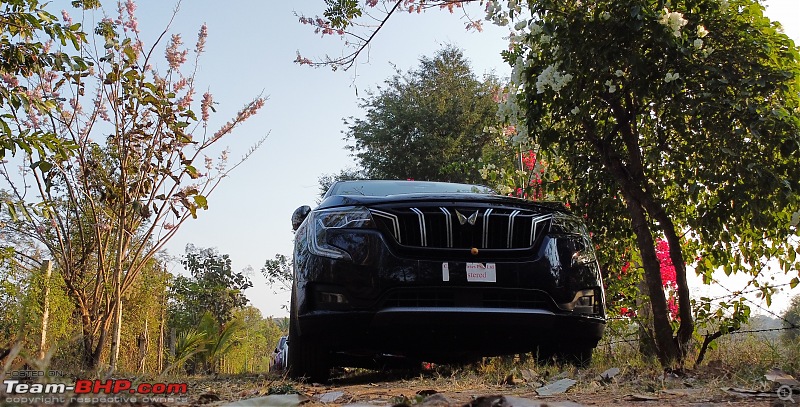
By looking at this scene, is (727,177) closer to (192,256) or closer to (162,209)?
(162,209)

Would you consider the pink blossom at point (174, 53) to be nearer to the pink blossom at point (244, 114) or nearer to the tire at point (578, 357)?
the pink blossom at point (244, 114)

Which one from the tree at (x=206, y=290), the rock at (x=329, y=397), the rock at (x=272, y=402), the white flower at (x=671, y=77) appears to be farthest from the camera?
the tree at (x=206, y=290)

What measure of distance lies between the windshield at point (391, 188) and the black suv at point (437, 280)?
536 mm

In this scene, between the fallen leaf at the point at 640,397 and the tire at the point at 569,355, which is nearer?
the fallen leaf at the point at 640,397

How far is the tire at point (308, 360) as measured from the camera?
3.96 metres

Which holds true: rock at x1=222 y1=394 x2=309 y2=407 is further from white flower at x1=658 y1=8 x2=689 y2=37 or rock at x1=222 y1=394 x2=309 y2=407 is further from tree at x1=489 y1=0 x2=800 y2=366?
white flower at x1=658 y1=8 x2=689 y2=37

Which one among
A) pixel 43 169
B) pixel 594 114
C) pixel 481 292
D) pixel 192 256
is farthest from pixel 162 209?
pixel 192 256

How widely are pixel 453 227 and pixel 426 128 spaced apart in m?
14.0

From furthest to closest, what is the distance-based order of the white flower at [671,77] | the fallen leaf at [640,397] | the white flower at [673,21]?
the white flower at [671,77] < the white flower at [673,21] < the fallen leaf at [640,397]

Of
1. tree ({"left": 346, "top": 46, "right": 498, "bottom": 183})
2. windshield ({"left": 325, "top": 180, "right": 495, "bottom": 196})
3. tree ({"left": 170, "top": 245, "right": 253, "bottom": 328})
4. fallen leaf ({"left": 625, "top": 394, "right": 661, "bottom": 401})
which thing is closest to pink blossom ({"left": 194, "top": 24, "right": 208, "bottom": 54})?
windshield ({"left": 325, "top": 180, "right": 495, "bottom": 196})

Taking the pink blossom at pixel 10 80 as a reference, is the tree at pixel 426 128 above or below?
above

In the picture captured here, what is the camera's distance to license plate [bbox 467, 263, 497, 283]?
3762 mm

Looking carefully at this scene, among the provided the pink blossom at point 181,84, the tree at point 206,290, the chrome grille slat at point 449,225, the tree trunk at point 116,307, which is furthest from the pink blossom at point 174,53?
the tree at point 206,290

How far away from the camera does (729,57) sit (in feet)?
13.9
